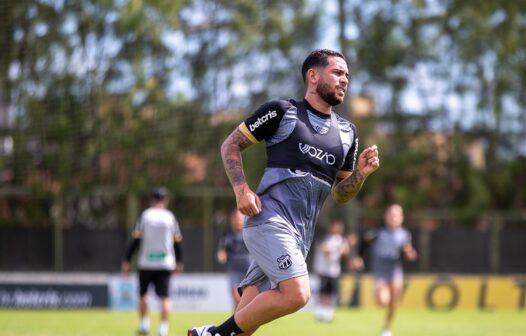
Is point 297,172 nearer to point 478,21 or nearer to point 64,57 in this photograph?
point 64,57

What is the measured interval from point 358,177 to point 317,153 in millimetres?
418

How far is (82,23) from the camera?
3184 cm

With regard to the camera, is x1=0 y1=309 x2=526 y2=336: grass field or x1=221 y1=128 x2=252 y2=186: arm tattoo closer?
x1=221 y1=128 x2=252 y2=186: arm tattoo

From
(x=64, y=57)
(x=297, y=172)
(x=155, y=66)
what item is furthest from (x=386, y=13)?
(x=297, y=172)

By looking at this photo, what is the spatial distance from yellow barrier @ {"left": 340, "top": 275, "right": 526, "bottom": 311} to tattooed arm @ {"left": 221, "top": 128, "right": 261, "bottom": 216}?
20354 millimetres

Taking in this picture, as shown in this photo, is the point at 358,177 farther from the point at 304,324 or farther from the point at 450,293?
the point at 450,293

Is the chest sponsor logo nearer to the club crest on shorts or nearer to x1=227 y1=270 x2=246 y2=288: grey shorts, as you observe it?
the club crest on shorts

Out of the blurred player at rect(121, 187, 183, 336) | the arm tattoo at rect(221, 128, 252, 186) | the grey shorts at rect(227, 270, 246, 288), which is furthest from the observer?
the grey shorts at rect(227, 270, 246, 288)

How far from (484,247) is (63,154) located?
42.5ft

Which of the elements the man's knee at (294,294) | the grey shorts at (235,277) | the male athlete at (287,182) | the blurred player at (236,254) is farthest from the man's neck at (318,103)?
the grey shorts at (235,277)

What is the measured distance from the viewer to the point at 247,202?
7336mm

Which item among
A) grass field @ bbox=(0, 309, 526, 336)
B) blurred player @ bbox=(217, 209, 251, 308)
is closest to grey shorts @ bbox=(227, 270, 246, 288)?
blurred player @ bbox=(217, 209, 251, 308)

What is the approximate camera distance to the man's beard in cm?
769

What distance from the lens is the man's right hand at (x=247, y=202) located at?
734 centimetres
